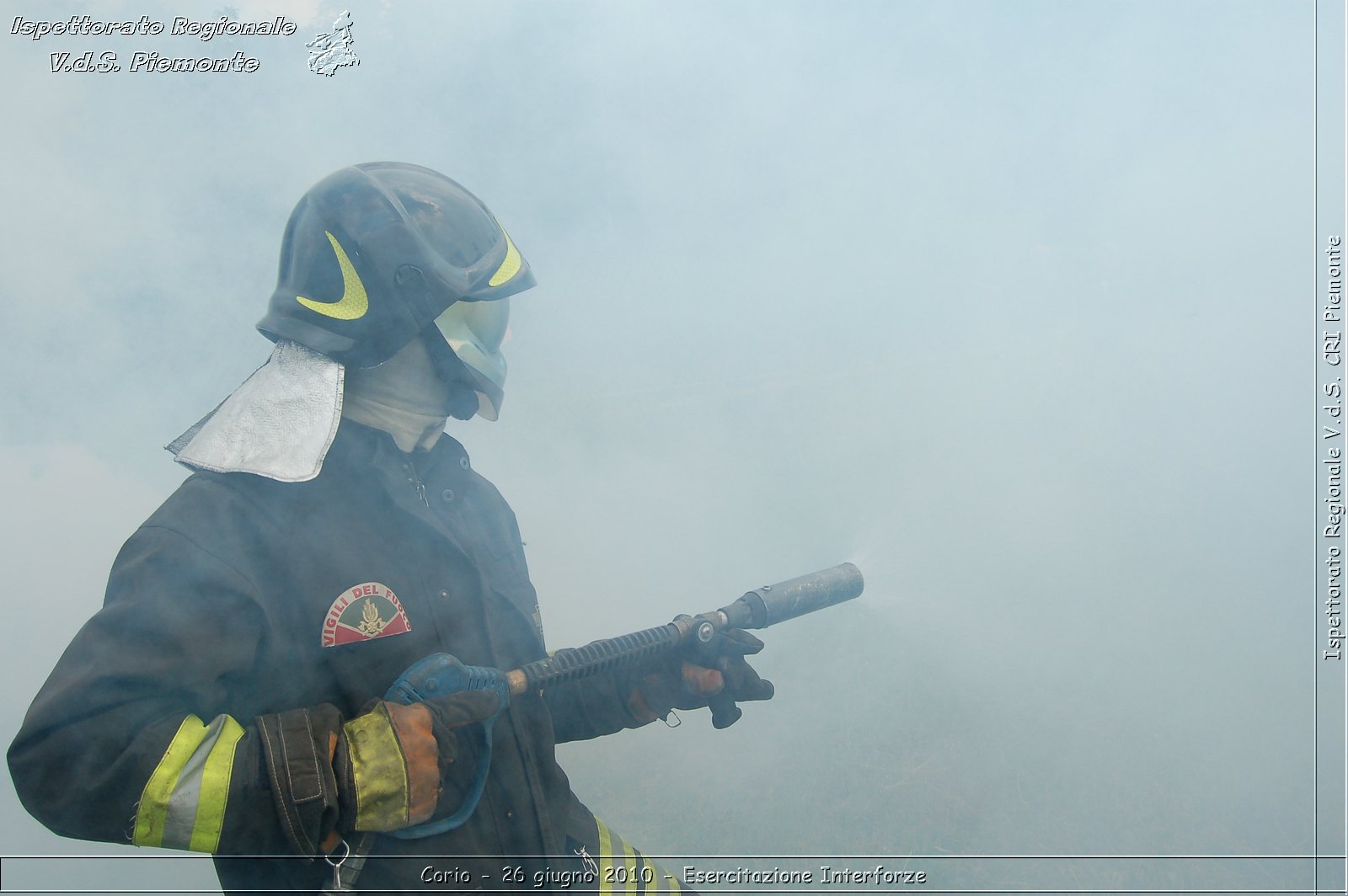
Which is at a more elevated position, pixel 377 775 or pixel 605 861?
pixel 377 775

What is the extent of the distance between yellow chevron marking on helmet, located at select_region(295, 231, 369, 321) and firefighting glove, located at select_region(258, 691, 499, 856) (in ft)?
3.14

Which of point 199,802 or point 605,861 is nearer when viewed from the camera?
point 199,802

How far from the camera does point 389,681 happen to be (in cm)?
172

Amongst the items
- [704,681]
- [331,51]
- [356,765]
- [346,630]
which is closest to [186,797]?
[356,765]

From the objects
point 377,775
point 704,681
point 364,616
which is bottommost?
point 704,681

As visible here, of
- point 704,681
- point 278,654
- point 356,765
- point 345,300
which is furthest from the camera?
point 704,681

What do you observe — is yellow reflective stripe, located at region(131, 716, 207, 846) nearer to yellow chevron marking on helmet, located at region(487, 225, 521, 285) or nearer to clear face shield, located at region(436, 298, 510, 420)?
clear face shield, located at region(436, 298, 510, 420)

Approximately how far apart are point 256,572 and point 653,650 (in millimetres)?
1038

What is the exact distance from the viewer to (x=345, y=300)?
74.1 inches

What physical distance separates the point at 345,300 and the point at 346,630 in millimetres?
826

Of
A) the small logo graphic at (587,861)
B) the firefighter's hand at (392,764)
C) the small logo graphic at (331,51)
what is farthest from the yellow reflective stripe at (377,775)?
the small logo graphic at (331,51)

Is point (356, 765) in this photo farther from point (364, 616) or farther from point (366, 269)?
point (366, 269)

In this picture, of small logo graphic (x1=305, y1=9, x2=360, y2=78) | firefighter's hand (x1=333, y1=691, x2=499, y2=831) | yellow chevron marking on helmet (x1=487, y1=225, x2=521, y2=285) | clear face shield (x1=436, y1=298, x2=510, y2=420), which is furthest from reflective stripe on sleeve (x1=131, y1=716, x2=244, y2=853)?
small logo graphic (x1=305, y1=9, x2=360, y2=78)

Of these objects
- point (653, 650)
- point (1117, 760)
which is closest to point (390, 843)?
point (653, 650)
